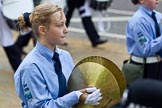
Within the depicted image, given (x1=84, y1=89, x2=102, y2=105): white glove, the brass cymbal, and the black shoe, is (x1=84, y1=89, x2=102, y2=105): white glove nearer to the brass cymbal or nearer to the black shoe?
the brass cymbal

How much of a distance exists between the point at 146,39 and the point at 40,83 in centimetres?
210

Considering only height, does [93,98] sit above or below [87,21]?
above

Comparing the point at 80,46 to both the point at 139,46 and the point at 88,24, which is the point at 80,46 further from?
the point at 139,46

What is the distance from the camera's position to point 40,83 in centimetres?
342

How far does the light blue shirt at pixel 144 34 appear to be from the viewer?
5.28m

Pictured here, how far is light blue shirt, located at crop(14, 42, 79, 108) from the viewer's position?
11.2ft

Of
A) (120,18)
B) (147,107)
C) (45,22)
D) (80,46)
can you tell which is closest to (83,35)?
(80,46)

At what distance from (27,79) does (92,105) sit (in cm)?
45

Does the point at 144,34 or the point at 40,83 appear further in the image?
the point at 144,34

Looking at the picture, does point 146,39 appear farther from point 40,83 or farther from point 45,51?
point 40,83

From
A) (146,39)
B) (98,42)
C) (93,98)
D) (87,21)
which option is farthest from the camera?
(87,21)

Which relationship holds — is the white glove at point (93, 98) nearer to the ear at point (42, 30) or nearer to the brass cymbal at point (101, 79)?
the brass cymbal at point (101, 79)

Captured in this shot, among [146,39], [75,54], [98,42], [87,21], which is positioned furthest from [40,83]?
[87,21]

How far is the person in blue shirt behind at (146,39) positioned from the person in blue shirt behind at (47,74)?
189 centimetres
